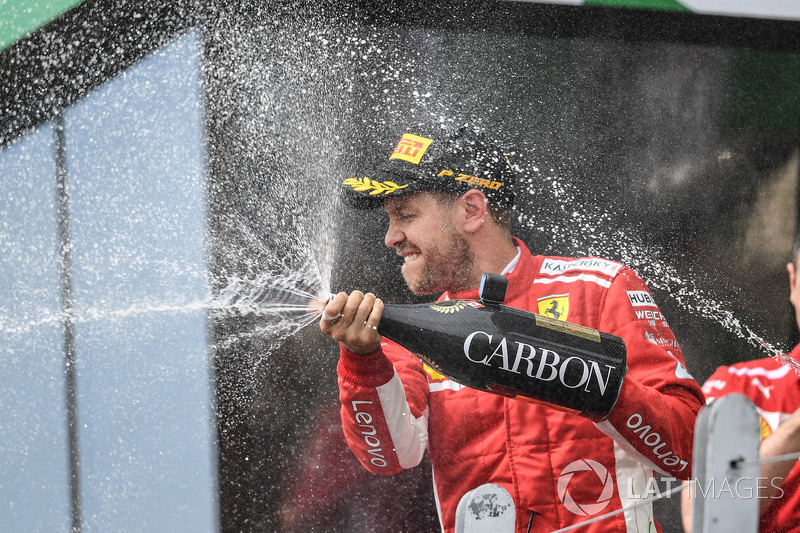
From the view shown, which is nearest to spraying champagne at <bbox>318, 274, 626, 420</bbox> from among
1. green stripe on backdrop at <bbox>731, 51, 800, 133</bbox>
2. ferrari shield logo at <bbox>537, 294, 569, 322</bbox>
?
ferrari shield logo at <bbox>537, 294, 569, 322</bbox>

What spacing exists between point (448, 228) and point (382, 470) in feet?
1.29

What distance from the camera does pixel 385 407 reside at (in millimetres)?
1038

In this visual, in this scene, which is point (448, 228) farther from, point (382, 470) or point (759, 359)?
point (759, 359)

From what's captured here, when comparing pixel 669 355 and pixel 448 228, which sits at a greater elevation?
pixel 448 228

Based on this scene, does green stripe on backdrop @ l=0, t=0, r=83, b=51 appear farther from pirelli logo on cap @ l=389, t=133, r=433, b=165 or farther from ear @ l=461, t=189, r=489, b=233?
ear @ l=461, t=189, r=489, b=233

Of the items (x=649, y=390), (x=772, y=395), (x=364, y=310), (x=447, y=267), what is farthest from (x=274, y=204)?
(x=772, y=395)

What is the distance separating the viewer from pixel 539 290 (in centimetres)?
112

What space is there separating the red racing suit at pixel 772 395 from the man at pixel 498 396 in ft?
0.48

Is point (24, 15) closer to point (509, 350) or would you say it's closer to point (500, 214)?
point (500, 214)

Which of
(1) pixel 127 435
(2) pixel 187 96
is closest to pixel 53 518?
(1) pixel 127 435

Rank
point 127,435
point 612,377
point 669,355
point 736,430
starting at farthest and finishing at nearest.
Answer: point 127,435
point 669,355
point 612,377
point 736,430

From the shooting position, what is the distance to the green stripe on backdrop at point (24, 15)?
4.11ft

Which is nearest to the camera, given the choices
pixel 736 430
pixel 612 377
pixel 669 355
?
pixel 736 430

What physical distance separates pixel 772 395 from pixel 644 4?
690 millimetres
